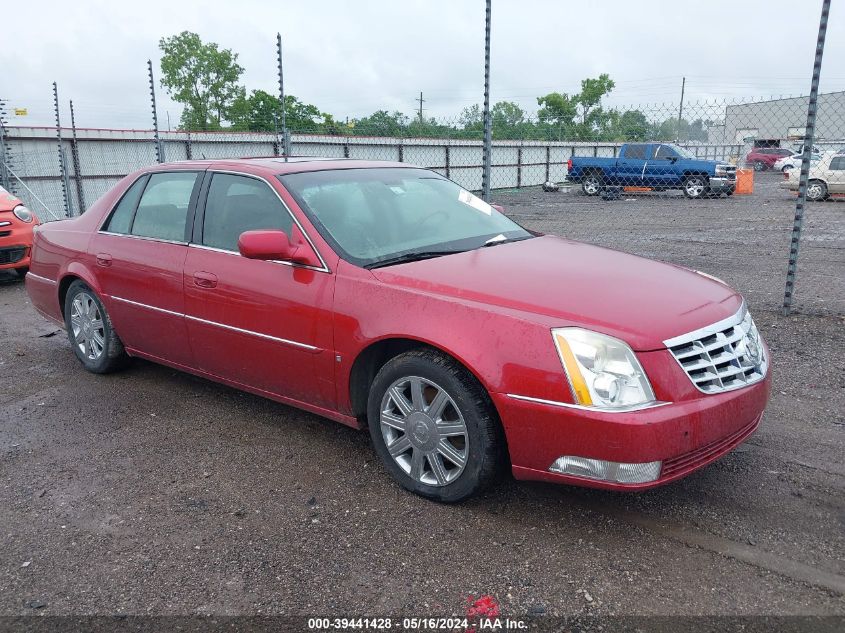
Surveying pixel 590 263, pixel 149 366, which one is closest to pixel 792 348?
pixel 590 263

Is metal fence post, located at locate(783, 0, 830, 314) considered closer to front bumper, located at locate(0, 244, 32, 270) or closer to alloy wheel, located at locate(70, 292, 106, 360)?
alloy wheel, located at locate(70, 292, 106, 360)

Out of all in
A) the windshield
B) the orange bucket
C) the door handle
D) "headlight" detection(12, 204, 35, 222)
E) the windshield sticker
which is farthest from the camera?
the orange bucket

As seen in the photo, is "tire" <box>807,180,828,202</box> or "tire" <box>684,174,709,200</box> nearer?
"tire" <box>807,180,828,202</box>

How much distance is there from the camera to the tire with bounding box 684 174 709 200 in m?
23.6

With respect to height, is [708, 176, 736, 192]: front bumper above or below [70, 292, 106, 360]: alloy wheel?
above

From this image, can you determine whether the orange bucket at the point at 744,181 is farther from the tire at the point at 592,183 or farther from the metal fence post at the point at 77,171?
the metal fence post at the point at 77,171

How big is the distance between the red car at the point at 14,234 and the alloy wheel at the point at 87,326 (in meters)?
4.51

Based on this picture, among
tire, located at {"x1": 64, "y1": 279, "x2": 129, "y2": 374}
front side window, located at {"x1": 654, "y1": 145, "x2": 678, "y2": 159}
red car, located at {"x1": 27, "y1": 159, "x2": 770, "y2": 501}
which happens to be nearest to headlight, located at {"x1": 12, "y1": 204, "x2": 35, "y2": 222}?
tire, located at {"x1": 64, "y1": 279, "x2": 129, "y2": 374}

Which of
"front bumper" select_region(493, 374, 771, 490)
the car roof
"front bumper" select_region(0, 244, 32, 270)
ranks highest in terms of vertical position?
the car roof

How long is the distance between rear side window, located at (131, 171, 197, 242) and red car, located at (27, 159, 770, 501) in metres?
0.01

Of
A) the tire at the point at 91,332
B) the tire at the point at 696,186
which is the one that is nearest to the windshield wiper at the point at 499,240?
the tire at the point at 91,332

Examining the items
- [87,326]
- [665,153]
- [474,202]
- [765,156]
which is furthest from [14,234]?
[765,156]

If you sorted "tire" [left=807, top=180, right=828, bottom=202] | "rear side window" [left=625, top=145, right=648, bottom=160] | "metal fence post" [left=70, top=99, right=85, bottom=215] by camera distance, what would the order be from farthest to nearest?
"rear side window" [left=625, top=145, right=648, bottom=160] → "tire" [left=807, top=180, right=828, bottom=202] → "metal fence post" [left=70, top=99, right=85, bottom=215]

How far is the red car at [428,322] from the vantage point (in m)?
2.83
